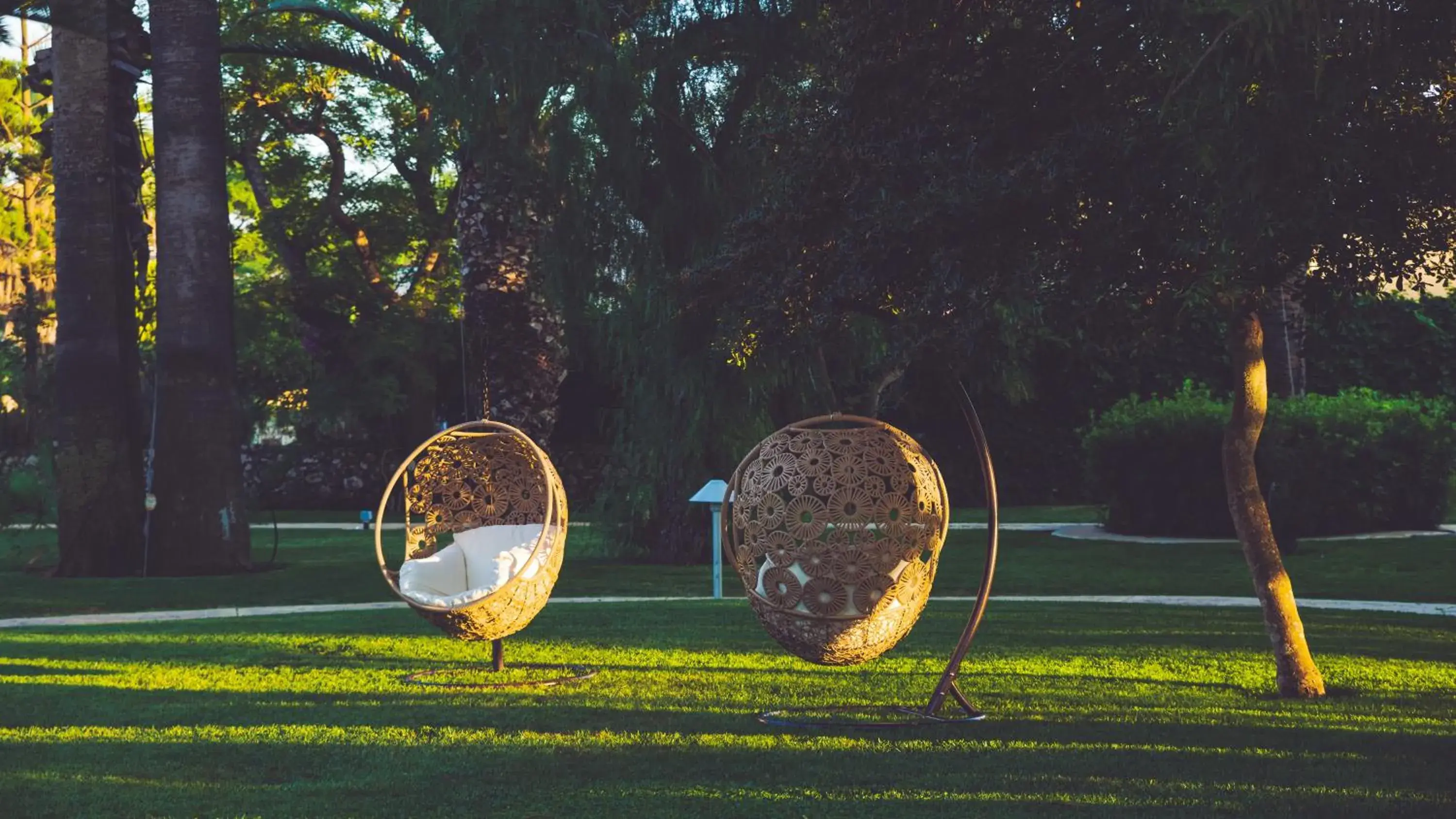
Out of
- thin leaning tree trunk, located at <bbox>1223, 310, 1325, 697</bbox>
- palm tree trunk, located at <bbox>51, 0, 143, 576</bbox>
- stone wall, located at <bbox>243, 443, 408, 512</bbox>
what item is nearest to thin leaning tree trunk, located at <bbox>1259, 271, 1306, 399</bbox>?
thin leaning tree trunk, located at <bbox>1223, 310, 1325, 697</bbox>

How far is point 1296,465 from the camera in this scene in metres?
18.8

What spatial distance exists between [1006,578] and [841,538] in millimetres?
7999

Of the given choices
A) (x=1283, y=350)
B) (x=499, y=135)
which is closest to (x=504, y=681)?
(x=499, y=135)

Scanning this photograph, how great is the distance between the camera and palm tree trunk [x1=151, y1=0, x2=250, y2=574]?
1806 centimetres

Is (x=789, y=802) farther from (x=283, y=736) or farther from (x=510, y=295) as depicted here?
(x=510, y=295)

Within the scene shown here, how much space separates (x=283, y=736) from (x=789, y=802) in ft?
9.55

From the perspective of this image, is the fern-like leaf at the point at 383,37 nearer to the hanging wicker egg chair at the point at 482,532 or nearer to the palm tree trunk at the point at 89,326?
the palm tree trunk at the point at 89,326

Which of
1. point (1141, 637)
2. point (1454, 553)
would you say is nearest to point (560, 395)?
point (1454, 553)

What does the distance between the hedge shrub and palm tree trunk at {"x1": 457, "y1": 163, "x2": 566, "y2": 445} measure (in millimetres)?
7219

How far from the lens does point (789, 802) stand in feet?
20.5

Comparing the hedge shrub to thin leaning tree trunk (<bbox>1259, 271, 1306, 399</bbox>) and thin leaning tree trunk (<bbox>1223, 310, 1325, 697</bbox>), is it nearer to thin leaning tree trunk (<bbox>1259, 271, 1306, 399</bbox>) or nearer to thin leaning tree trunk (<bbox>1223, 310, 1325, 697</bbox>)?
thin leaning tree trunk (<bbox>1259, 271, 1306, 399</bbox>)

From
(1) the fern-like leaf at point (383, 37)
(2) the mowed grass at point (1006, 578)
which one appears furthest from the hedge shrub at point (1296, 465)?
(1) the fern-like leaf at point (383, 37)

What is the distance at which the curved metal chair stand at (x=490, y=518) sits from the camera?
9.59 meters

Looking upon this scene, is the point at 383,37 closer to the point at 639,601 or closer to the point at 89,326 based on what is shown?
the point at 89,326
